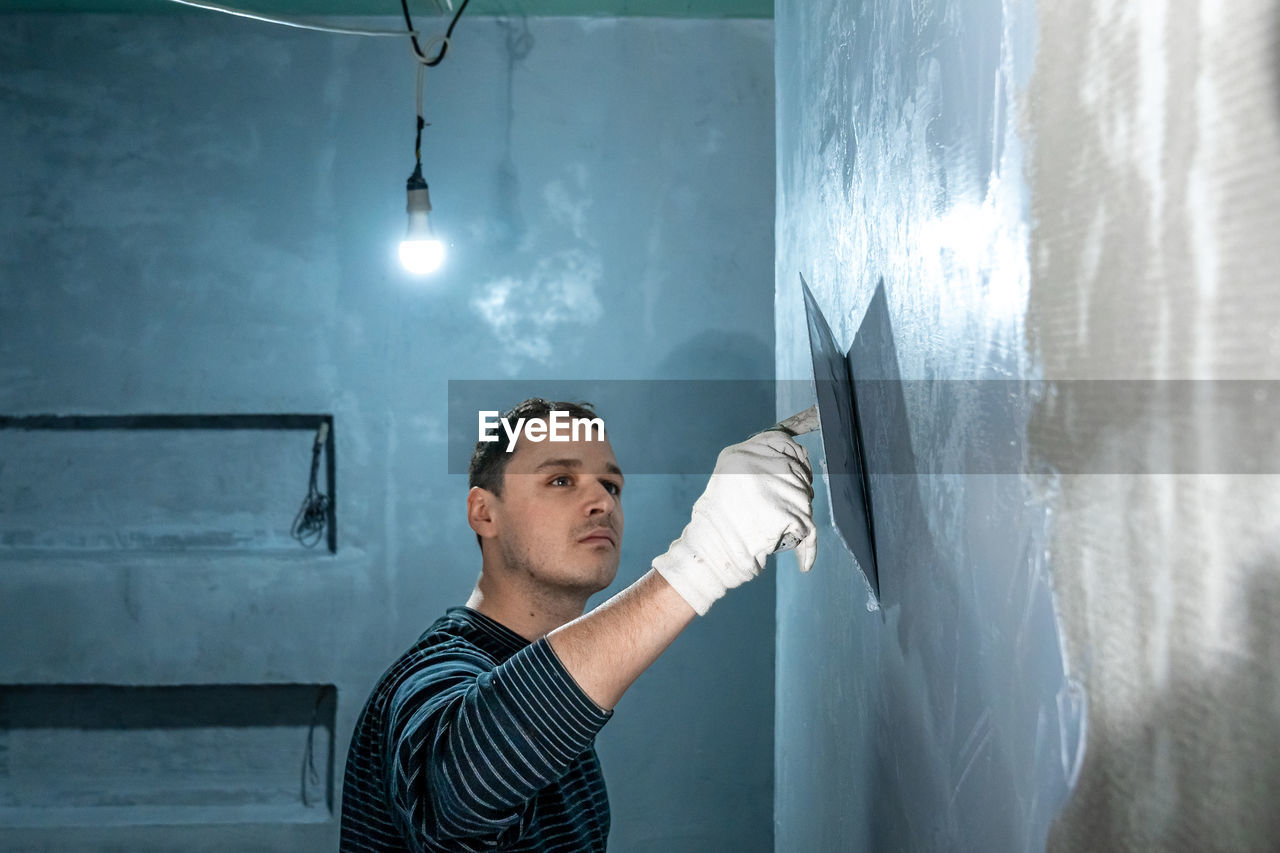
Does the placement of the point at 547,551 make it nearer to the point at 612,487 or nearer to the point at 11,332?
the point at 612,487

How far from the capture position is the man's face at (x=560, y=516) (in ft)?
4.90

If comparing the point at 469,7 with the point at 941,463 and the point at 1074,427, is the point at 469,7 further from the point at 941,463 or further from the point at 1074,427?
the point at 1074,427

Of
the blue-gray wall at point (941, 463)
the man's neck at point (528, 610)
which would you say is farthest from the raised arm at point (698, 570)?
the man's neck at point (528, 610)

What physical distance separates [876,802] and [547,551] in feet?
2.34

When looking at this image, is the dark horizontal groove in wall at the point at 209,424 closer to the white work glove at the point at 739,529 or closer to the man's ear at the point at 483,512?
the man's ear at the point at 483,512

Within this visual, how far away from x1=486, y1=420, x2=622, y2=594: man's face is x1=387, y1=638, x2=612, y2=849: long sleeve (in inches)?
20.4

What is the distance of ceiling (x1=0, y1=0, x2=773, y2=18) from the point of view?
2521 millimetres

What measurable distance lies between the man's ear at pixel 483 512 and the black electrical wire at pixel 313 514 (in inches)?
43.9

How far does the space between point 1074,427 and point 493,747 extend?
2.17 feet

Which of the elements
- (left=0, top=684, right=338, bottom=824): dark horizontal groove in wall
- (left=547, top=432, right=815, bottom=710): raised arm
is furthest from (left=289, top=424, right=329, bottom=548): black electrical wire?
(left=547, top=432, right=815, bottom=710): raised arm

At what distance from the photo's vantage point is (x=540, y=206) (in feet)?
8.61

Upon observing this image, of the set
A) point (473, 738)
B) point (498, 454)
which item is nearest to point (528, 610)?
point (498, 454)

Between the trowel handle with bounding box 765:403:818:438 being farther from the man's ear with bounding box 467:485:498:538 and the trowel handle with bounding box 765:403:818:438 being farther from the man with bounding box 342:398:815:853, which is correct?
the man's ear with bounding box 467:485:498:538

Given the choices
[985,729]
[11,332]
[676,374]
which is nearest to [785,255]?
[676,374]
